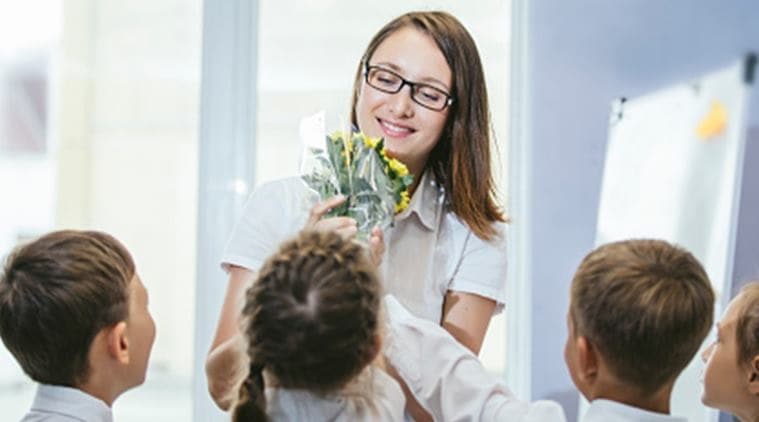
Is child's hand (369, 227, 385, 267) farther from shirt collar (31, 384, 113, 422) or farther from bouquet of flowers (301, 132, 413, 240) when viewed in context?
shirt collar (31, 384, 113, 422)

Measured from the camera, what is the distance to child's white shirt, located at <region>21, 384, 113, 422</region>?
154cm

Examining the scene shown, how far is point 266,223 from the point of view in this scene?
1716 millimetres

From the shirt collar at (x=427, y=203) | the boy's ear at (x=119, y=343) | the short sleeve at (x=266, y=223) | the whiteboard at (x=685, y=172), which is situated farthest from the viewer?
the whiteboard at (x=685, y=172)

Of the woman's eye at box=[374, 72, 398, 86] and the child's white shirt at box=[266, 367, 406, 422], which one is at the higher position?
the woman's eye at box=[374, 72, 398, 86]

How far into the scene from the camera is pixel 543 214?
2789mm

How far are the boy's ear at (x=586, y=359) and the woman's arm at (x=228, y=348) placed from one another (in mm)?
531

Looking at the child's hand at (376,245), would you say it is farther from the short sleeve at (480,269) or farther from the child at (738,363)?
the child at (738,363)

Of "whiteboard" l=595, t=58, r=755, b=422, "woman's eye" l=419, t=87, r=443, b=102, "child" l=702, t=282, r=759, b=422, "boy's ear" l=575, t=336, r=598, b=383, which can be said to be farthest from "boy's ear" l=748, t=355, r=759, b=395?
"whiteboard" l=595, t=58, r=755, b=422

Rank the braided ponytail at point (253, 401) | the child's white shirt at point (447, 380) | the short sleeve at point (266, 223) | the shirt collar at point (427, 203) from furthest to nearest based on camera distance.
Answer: the shirt collar at point (427, 203), the short sleeve at point (266, 223), the child's white shirt at point (447, 380), the braided ponytail at point (253, 401)

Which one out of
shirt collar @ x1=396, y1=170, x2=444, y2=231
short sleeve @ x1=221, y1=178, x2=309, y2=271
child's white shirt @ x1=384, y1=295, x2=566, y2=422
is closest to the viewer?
child's white shirt @ x1=384, y1=295, x2=566, y2=422

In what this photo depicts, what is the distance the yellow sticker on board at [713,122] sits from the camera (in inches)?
107

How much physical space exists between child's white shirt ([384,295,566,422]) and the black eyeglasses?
0.42 meters

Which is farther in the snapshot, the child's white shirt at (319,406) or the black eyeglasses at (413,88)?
the black eyeglasses at (413,88)

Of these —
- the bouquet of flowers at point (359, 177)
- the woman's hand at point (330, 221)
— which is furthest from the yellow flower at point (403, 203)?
the woman's hand at point (330, 221)
